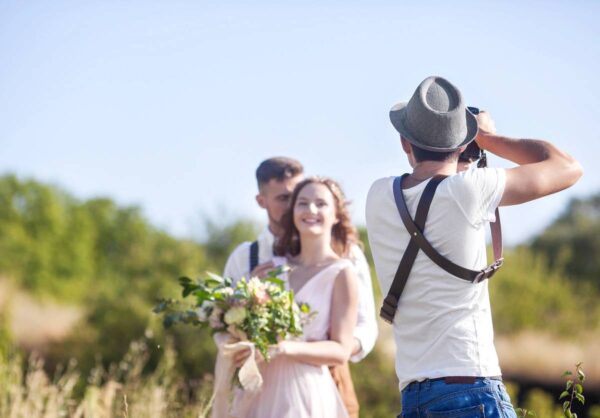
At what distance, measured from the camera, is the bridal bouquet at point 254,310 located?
4.91 meters

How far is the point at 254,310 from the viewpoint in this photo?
4926 mm

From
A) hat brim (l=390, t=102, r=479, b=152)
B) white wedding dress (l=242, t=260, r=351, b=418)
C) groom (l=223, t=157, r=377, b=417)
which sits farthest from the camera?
groom (l=223, t=157, r=377, b=417)

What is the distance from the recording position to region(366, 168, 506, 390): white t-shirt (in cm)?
340

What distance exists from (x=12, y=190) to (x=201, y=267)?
28290mm

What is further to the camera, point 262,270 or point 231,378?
point 262,270

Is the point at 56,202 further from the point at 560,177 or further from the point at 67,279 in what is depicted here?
the point at 560,177

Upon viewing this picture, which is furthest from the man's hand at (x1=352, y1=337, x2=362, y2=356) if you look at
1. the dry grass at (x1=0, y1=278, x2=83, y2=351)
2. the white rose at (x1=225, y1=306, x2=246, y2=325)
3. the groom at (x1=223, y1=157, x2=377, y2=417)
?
the dry grass at (x1=0, y1=278, x2=83, y2=351)

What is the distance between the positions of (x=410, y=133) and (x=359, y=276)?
2031mm

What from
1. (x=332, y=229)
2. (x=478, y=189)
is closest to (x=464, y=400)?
(x=478, y=189)

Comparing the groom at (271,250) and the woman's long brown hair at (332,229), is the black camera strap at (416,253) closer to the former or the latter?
the groom at (271,250)

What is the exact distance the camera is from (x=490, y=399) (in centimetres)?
335

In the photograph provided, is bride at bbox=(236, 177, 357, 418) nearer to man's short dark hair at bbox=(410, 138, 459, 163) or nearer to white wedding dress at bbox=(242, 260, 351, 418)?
white wedding dress at bbox=(242, 260, 351, 418)

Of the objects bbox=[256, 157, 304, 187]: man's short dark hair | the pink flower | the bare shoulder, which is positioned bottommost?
the pink flower

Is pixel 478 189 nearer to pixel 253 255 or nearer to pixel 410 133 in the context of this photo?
pixel 410 133
